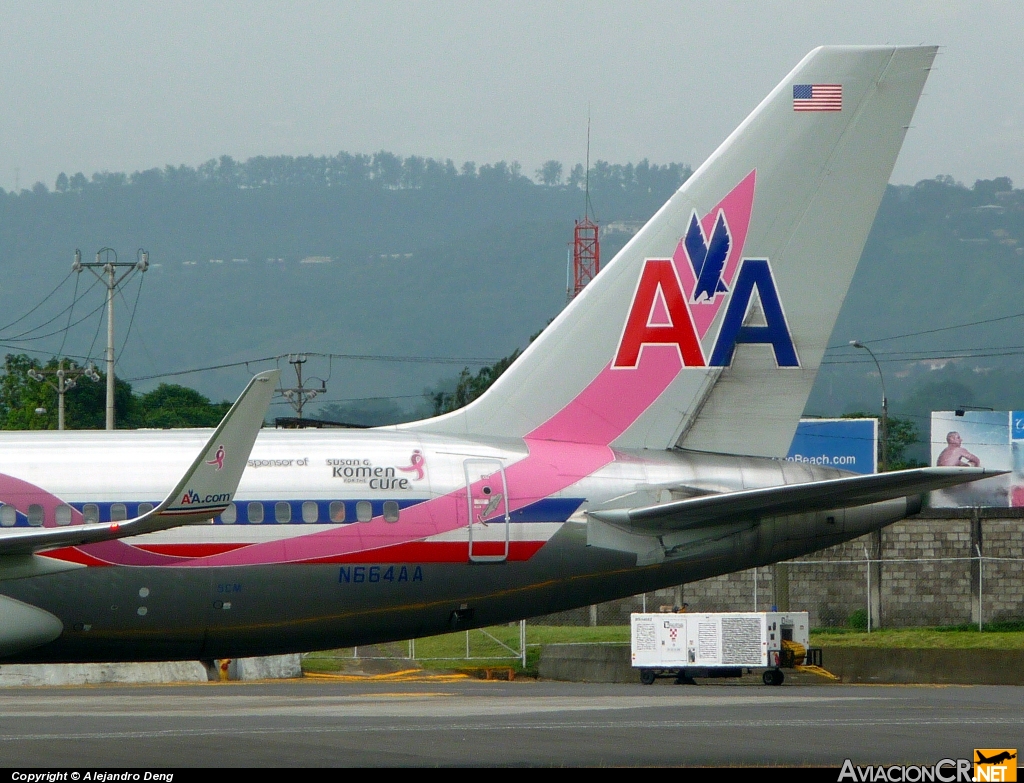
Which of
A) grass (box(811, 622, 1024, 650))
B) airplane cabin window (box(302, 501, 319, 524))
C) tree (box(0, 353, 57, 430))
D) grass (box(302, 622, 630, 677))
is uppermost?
tree (box(0, 353, 57, 430))

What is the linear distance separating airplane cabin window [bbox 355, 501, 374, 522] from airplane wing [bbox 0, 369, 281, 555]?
111 inches

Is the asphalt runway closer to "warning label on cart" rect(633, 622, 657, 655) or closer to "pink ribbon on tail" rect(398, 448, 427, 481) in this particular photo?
"pink ribbon on tail" rect(398, 448, 427, 481)

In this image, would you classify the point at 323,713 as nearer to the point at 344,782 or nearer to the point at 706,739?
the point at 706,739

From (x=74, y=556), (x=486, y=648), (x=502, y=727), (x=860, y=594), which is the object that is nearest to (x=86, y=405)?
(x=486, y=648)

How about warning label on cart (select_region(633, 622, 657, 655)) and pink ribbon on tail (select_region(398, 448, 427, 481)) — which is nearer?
pink ribbon on tail (select_region(398, 448, 427, 481))

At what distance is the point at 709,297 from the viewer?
1962cm

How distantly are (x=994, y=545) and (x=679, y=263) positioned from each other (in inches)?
1485

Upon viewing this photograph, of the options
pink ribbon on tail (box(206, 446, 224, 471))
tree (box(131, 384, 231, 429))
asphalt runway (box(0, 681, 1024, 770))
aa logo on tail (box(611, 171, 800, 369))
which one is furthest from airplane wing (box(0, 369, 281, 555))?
tree (box(131, 384, 231, 429))

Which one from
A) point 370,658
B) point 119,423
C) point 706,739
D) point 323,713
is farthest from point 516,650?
point 119,423

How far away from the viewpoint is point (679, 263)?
19.5 meters

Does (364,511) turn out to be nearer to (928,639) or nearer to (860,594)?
(928,639)

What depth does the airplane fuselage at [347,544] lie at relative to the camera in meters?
16.8

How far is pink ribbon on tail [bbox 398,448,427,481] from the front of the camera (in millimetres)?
17625

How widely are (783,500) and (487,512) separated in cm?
348
